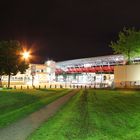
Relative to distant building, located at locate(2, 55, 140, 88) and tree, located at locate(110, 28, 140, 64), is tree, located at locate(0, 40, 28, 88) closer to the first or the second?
tree, located at locate(110, 28, 140, 64)

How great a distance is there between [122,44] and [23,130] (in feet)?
203

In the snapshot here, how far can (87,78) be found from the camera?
13912 cm

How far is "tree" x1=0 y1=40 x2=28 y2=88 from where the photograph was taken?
64.5 meters

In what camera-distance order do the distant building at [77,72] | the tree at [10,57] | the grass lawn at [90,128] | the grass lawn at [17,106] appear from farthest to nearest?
the distant building at [77,72] < the tree at [10,57] < the grass lawn at [17,106] < the grass lawn at [90,128]

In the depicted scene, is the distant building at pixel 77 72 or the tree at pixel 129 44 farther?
the distant building at pixel 77 72

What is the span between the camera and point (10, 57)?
213 ft

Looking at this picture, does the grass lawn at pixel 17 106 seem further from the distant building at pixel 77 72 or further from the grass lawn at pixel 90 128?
the distant building at pixel 77 72

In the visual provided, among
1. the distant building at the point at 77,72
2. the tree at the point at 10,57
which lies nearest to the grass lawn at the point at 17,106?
the tree at the point at 10,57

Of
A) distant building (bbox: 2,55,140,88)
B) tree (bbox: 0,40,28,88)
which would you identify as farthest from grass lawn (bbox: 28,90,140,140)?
Result: distant building (bbox: 2,55,140,88)

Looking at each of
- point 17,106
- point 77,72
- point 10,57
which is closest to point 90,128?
point 17,106

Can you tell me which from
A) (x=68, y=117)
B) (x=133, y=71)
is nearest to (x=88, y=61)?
(x=133, y=71)

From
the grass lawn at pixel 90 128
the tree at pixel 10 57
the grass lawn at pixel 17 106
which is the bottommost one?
the grass lawn at pixel 90 128

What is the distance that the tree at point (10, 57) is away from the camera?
64.5 metres

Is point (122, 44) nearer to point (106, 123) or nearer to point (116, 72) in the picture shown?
point (116, 72)
